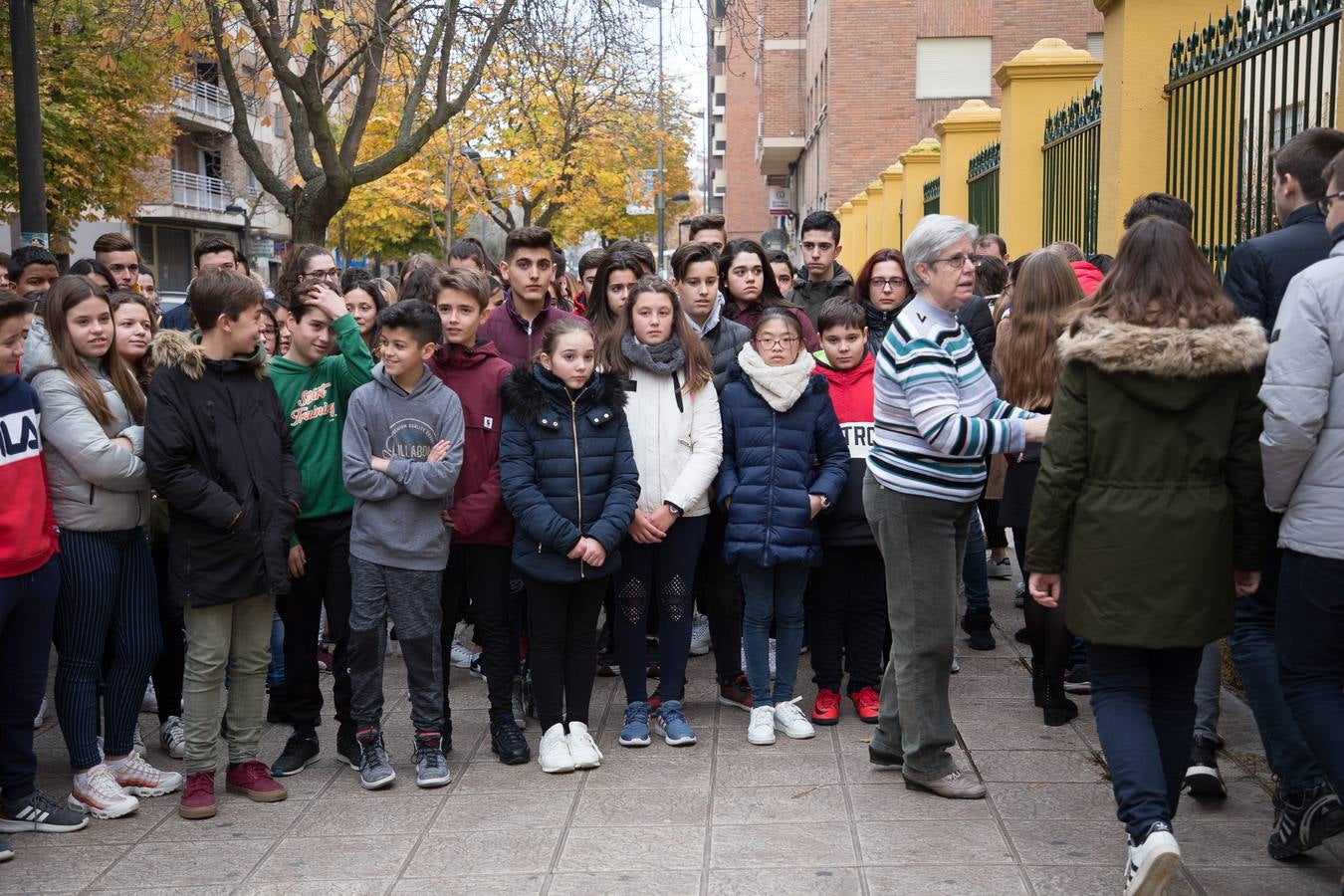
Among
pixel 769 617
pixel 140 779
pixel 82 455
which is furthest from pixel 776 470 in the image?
pixel 140 779

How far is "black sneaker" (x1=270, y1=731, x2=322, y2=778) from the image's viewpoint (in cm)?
566

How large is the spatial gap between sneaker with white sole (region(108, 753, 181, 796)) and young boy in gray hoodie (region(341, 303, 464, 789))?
76 cm

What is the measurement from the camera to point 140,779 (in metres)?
5.46

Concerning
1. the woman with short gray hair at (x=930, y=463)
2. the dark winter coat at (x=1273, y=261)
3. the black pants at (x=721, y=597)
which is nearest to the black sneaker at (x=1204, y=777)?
the woman with short gray hair at (x=930, y=463)

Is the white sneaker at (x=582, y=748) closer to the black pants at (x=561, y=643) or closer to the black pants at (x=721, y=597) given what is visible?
the black pants at (x=561, y=643)

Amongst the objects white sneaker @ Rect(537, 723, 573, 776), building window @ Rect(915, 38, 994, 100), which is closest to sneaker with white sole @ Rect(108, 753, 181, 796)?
white sneaker @ Rect(537, 723, 573, 776)

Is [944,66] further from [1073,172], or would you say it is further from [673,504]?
[673,504]

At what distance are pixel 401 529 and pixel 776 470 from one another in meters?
1.63

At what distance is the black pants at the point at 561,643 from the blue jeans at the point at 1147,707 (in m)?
2.23

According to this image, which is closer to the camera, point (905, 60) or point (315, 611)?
point (315, 611)

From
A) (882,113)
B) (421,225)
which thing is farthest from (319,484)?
(421,225)

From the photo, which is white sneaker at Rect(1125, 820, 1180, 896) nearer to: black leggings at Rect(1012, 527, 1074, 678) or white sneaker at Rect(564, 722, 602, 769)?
black leggings at Rect(1012, 527, 1074, 678)

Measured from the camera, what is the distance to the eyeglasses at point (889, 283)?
7305mm

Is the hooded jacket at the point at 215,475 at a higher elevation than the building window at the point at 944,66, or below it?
below
